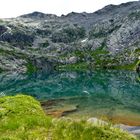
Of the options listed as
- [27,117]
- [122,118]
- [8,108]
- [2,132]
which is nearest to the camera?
[2,132]

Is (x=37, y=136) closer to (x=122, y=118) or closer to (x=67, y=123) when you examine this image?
(x=67, y=123)

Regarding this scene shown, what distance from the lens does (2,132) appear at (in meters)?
17.1

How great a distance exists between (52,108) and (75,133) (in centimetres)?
6531

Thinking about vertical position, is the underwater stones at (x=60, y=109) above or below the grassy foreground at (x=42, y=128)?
below

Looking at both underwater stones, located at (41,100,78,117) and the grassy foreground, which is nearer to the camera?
the grassy foreground

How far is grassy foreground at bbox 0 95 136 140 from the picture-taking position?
46.1ft

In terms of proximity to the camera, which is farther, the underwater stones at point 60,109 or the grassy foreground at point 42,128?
the underwater stones at point 60,109

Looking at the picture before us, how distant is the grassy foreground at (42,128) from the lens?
14.1 m

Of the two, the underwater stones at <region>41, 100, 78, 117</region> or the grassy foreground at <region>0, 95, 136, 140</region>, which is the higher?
the grassy foreground at <region>0, 95, 136, 140</region>

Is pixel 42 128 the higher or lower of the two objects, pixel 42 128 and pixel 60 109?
the higher

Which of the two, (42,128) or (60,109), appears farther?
(60,109)

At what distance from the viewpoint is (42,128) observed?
16719 mm

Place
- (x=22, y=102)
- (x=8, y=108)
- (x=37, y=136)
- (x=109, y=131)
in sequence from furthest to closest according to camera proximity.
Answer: (x=22, y=102) < (x=8, y=108) < (x=37, y=136) < (x=109, y=131)

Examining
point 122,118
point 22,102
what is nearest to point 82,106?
point 122,118
